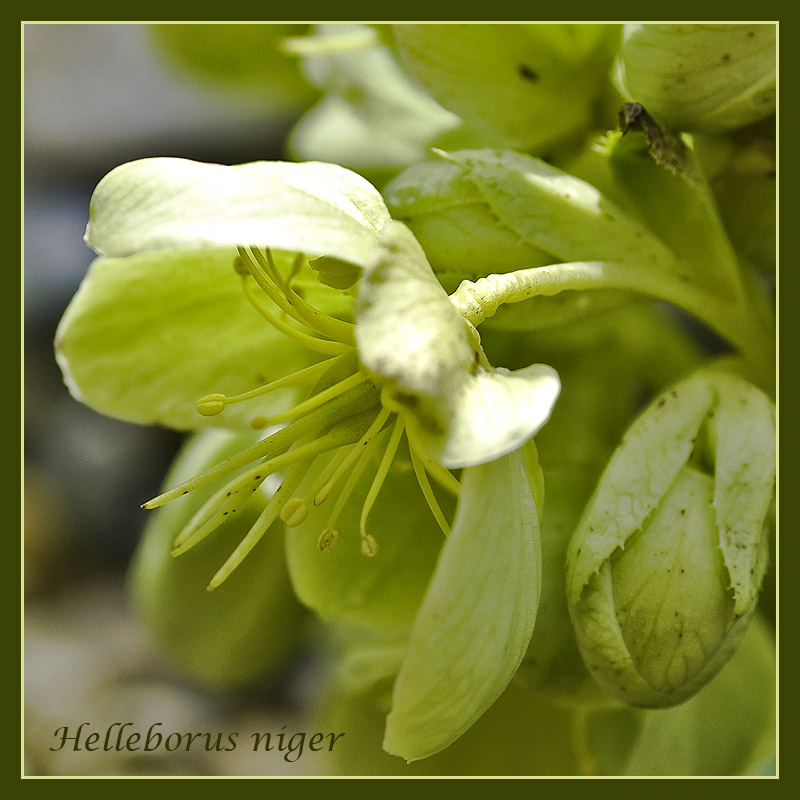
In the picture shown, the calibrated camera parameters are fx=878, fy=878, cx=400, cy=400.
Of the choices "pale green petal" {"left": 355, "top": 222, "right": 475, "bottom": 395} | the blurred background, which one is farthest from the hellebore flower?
the blurred background

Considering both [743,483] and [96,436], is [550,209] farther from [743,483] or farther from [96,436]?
[96,436]

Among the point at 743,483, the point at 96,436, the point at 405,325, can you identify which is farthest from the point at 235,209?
the point at 96,436

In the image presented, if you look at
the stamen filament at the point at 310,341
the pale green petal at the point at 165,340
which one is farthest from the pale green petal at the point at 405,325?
the pale green petal at the point at 165,340

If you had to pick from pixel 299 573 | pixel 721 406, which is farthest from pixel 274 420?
pixel 721 406

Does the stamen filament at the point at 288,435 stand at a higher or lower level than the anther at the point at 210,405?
higher

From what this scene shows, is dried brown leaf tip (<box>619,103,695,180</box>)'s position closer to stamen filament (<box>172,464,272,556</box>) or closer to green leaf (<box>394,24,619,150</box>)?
green leaf (<box>394,24,619,150</box>)

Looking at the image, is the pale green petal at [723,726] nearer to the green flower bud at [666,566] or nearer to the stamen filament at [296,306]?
the green flower bud at [666,566]
